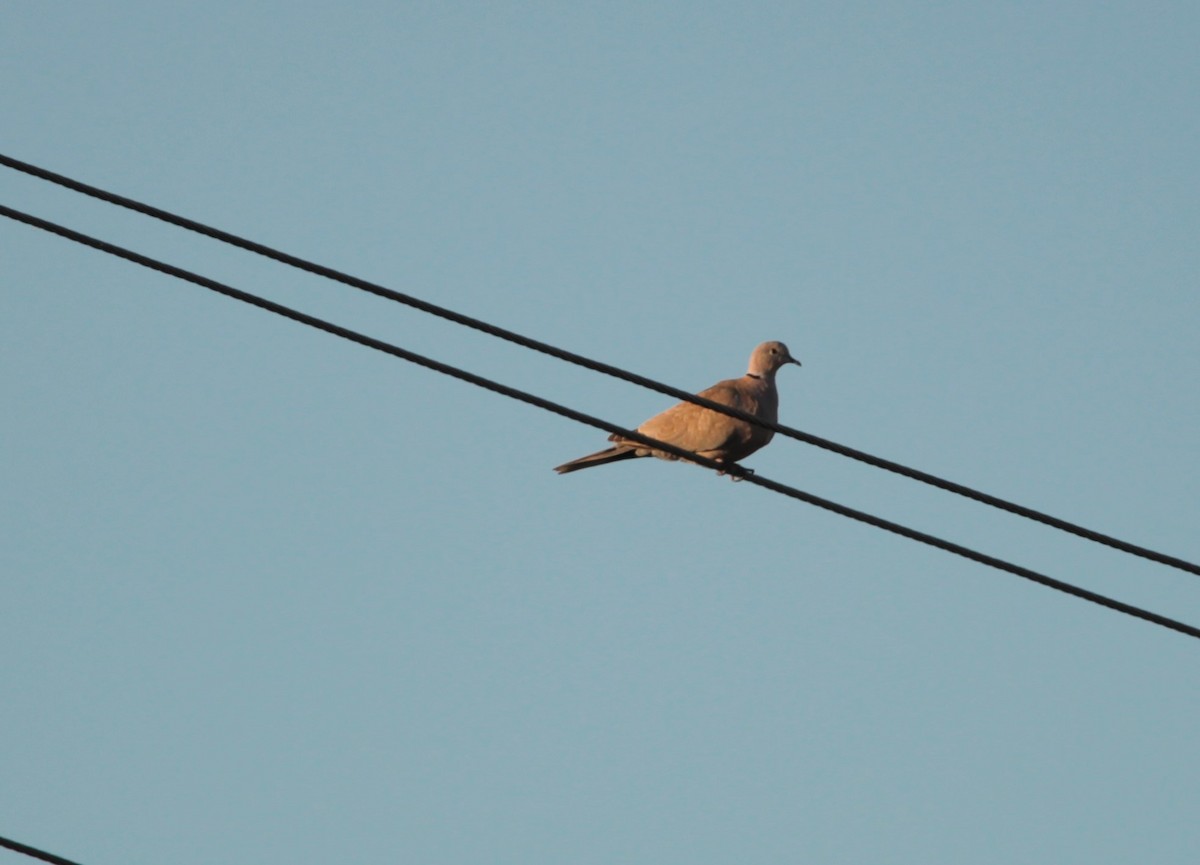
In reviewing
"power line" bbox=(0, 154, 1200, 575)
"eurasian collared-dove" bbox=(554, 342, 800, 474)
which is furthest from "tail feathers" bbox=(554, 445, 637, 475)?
"power line" bbox=(0, 154, 1200, 575)

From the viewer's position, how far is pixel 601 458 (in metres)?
11.1

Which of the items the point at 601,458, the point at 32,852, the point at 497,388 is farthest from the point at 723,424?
the point at 32,852

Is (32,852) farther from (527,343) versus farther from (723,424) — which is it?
(723,424)

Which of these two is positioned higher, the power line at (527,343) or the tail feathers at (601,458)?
the tail feathers at (601,458)

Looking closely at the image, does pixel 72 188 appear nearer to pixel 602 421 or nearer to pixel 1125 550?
pixel 602 421

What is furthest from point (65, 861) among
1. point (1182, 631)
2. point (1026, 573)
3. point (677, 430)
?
point (677, 430)

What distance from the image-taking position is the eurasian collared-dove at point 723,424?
11172 mm

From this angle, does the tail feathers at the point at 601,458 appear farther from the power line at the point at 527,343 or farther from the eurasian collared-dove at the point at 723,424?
the power line at the point at 527,343

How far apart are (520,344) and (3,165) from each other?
5.94 ft

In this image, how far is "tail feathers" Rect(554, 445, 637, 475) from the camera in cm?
1107

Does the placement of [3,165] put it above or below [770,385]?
below

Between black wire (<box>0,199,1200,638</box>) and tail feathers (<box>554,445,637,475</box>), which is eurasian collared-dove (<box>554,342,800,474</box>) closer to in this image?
tail feathers (<box>554,445,637,475</box>)

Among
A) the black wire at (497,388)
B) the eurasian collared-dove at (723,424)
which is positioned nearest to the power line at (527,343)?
the black wire at (497,388)

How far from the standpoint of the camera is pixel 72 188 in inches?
239
